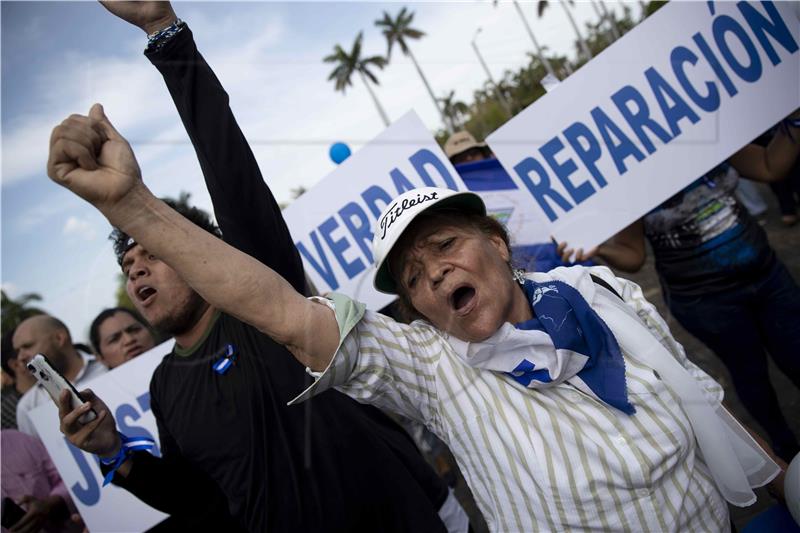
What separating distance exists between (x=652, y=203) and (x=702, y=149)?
0.34 m

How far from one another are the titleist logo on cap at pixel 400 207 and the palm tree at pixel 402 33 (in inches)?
10.5

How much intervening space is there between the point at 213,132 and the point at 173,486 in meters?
1.46

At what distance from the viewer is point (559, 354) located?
123 centimetres

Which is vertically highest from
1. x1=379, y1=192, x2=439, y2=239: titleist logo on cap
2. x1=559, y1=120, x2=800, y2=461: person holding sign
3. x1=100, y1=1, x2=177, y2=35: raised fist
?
x1=100, y1=1, x2=177, y2=35: raised fist

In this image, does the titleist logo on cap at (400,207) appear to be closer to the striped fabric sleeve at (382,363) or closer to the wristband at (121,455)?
the striped fabric sleeve at (382,363)

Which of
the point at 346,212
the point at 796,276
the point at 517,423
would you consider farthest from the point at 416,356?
the point at 796,276

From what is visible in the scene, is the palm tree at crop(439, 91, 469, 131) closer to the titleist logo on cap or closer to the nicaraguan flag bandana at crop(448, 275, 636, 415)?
the titleist logo on cap

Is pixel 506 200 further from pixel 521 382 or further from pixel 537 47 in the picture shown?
pixel 521 382

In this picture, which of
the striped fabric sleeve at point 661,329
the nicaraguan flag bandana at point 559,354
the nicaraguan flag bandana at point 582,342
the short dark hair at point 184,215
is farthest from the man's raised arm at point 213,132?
the striped fabric sleeve at point 661,329

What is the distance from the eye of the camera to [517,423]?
123cm

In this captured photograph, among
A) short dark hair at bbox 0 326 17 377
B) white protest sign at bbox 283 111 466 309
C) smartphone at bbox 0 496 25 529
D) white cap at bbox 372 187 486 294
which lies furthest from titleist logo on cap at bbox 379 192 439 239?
short dark hair at bbox 0 326 17 377

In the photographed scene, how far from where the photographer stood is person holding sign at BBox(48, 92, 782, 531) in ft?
3.85

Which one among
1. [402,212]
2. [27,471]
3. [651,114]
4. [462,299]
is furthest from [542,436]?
[27,471]

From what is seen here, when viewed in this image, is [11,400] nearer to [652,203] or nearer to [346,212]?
[346,212]
